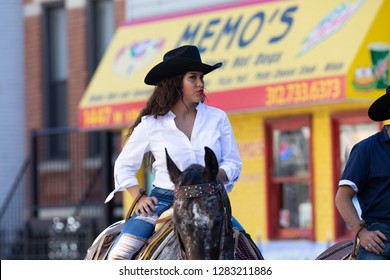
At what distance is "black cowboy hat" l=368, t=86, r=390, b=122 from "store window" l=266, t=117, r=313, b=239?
1060cm

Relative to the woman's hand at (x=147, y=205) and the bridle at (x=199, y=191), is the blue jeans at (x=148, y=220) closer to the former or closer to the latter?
the woman's hand at (x=147, y=205)

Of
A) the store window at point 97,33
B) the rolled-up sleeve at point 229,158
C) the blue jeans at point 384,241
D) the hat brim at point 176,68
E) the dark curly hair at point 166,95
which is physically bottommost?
the blue jeans at point 384,241

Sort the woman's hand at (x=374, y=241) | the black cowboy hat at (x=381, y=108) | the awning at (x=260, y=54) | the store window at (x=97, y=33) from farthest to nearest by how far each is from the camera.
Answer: the store window at (x=97, y=33)
the awning at (x=260, y=54)
the black cowboy hat at (x=381, y=108)
the woman's hand at (x=374, y=241)

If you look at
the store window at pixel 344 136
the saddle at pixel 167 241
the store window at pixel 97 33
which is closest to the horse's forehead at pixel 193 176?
the saddle at pixel 167 241

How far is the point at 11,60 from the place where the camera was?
76.9ft

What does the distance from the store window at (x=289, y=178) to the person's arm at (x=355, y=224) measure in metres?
10.8

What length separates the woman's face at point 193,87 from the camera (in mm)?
7277

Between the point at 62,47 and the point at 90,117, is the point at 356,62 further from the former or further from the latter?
the point at 62,47

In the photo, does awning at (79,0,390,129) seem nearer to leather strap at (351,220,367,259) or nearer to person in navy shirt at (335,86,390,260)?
leather strap at (351,220,367,259)

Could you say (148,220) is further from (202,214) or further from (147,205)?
(202,214)

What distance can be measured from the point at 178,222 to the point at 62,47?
17238 mm

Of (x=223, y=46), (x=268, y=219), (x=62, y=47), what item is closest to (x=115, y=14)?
(x=62, y=47)

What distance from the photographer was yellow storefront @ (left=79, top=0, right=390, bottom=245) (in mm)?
16281

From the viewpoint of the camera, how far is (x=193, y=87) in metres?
7.31
